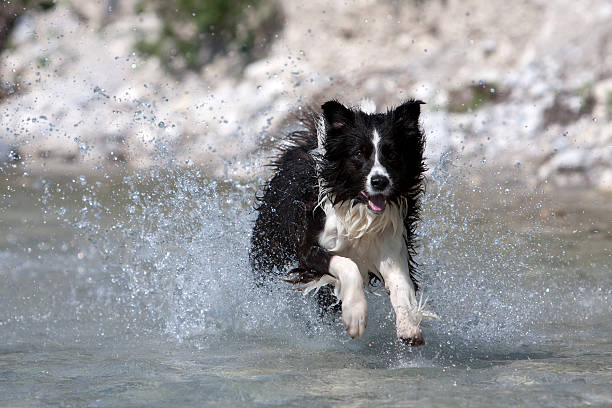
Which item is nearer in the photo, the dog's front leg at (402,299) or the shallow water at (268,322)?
the shallow water at (268,322)

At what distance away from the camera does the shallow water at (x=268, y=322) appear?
398 centimetres

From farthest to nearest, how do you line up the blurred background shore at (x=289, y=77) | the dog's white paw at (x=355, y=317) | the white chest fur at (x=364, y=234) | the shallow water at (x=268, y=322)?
1. the blurred background shore at (x=289, y=77)
2. the white chest fur at (x=364, y=234)
3. the dog's white paw at (x=355, y=317)
4. the shallow water at (x=268, y=322)

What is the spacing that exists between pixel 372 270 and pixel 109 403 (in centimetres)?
185

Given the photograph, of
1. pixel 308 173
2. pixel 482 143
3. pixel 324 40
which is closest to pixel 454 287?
pixel 308 173

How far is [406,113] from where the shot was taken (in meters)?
4.73

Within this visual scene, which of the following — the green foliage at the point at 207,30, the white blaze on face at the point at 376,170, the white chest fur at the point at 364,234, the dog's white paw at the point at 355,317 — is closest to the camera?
the dog's white paw at the point at 355,317

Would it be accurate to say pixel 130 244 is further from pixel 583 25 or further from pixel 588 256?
pixel 583 25

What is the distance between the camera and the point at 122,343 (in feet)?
16.8

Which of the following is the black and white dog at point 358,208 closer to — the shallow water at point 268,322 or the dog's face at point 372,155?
the dog's face at point 372,155

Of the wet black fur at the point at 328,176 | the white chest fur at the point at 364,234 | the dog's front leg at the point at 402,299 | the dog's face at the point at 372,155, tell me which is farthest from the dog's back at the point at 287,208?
the dog's front leg at the point at 402,299

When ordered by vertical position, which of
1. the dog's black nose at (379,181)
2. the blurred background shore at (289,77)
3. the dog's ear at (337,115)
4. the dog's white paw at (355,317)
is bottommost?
the dog's white paw at (355,317)

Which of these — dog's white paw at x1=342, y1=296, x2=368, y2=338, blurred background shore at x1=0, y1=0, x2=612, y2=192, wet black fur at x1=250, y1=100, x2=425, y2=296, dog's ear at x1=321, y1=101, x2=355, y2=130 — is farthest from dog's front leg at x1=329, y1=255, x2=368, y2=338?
blurred background shore at x1=0, y1=0, x2=612, y2=192

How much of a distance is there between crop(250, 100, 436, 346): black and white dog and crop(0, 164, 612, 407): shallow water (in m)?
0.36

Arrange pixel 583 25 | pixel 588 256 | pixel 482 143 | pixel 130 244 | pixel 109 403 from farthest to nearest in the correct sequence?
pixel 583 25, pixel 482 143, pixel 130 244, pixel 588 256, pixel 109 403
